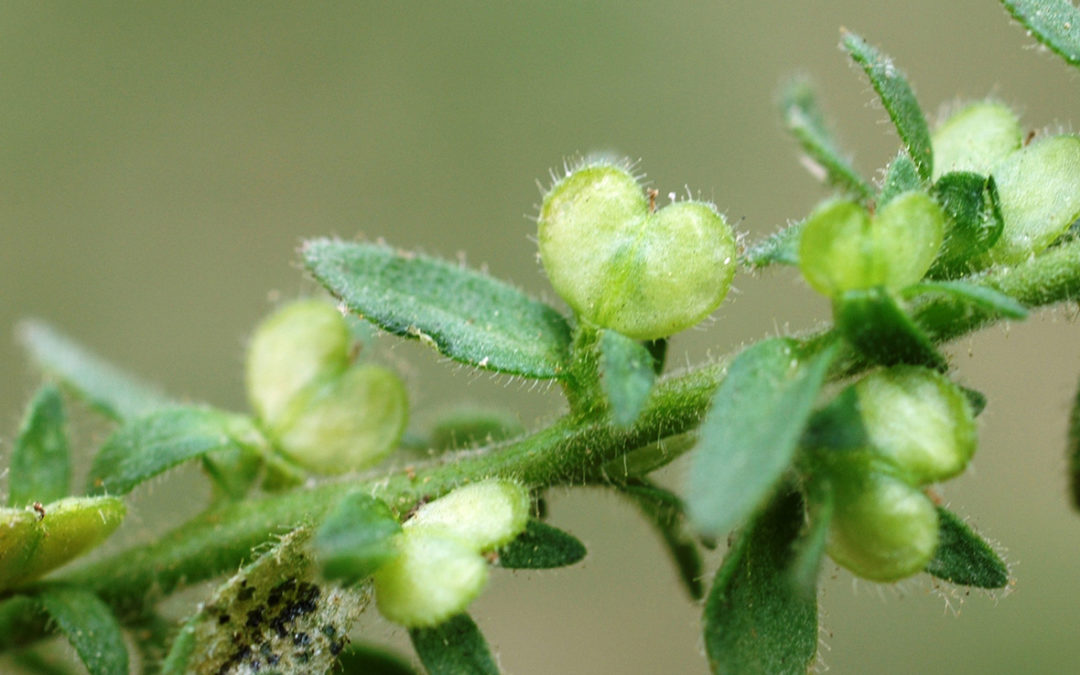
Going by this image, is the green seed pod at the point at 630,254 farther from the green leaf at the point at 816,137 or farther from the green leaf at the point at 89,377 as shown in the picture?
the green leaf at the point at 89,377

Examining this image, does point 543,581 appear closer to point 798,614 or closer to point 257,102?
point 257,102

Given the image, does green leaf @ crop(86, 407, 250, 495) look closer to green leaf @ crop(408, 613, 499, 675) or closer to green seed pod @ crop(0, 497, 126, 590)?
green seed pod @ crop(0, 497, 126, 590)

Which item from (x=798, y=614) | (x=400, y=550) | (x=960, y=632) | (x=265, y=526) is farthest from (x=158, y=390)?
(x=960, y=632)

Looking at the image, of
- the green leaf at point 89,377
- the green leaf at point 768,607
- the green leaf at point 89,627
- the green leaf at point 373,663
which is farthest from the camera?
the green leaf at point 89,377

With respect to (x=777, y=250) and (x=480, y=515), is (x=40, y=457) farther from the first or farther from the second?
(x=777, y=250)

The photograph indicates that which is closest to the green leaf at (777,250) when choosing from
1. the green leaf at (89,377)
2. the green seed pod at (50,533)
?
the green seed pod at (50,533)

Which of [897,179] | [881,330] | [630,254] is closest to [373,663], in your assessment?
[630,254]

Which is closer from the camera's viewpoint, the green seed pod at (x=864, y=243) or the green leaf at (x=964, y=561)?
the green seed pod at (x=864, y=243)

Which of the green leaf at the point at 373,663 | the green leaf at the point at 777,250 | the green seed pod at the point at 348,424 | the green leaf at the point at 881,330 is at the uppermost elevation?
the green seed pod at the point at 348,424
